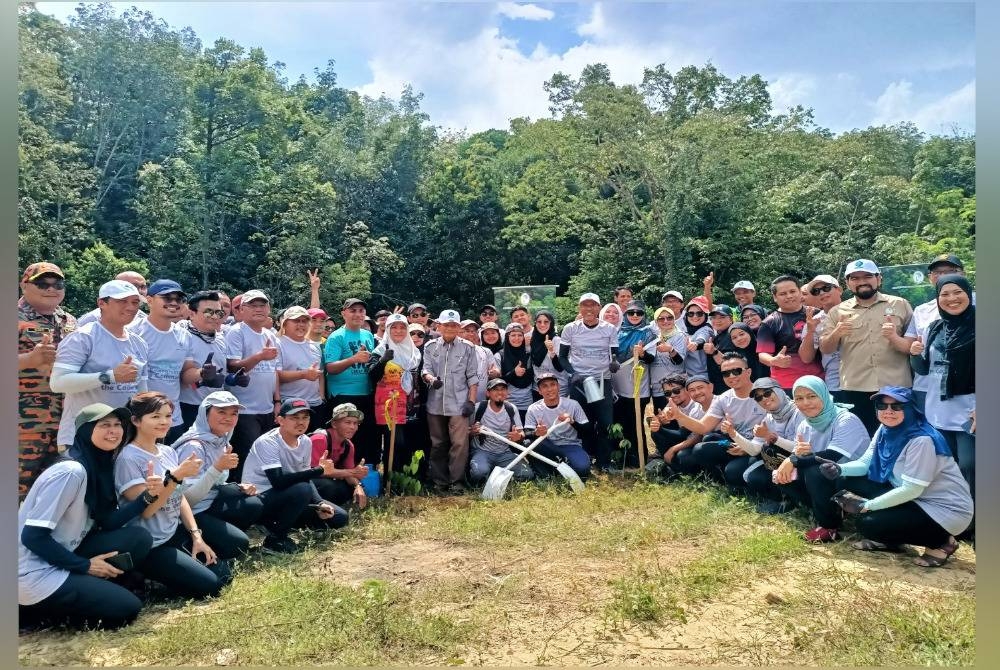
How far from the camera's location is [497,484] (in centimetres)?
659

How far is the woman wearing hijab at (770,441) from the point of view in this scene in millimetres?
5496

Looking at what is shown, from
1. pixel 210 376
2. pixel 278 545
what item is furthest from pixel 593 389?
pixel 210 376

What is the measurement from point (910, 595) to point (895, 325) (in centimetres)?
211

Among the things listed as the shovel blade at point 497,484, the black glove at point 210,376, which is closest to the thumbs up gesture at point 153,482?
the black glove at point 210,376

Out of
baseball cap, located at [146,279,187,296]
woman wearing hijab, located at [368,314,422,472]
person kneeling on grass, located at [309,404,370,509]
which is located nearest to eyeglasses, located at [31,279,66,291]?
baseball cap, located at [146,279,187,296]

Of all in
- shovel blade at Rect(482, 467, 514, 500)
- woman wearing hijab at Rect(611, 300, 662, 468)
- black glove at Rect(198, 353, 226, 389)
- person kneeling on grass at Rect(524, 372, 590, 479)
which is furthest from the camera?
woman wearing hijab at Rect(611, 300, 662, 468)

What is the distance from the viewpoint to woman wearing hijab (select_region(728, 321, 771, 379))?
6.79 m

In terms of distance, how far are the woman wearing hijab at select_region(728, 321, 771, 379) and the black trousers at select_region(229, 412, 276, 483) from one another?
454 centimetres

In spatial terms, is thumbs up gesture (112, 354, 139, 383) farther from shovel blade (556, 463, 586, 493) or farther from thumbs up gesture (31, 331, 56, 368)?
shovel blade (556, 463, 586, 493)

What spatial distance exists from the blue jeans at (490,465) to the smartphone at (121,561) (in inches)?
146

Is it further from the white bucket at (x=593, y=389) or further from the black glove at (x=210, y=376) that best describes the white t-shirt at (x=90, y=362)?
the white bucket at (x=593, y=389)

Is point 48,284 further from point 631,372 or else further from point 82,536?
point 631,372

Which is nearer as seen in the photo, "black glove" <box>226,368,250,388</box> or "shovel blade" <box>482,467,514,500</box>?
"black glove" <box>226,368,250,388</box>

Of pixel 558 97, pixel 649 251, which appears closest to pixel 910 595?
pixel 649 251
